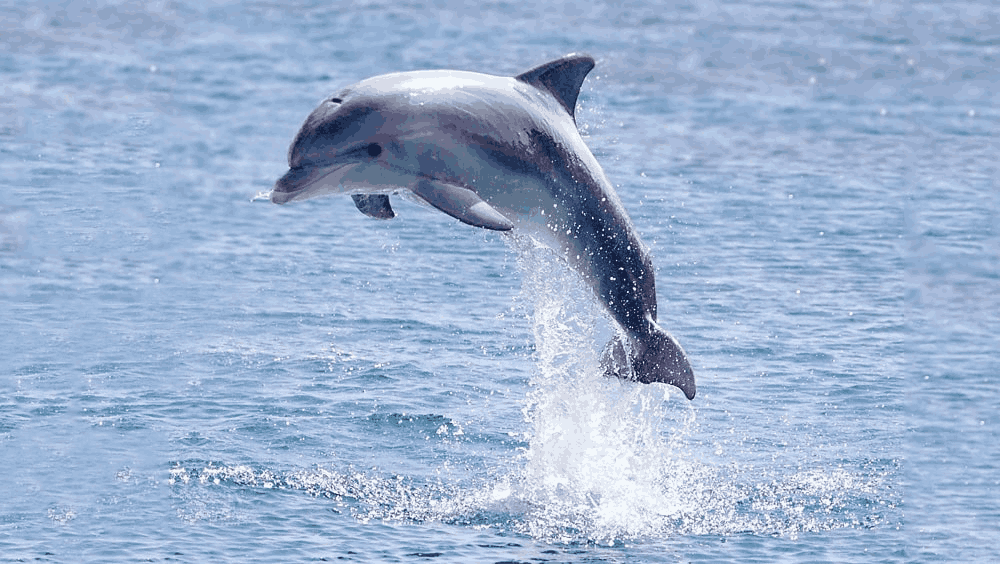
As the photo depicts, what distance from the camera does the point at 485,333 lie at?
20.4 m

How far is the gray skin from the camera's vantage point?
12508 millimetres

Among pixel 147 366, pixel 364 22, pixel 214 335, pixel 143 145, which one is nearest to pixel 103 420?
pixel 147 366

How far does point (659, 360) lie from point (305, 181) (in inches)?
152

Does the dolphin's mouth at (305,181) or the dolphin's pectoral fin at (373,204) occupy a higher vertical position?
the dolphin's mouth at (305,181)

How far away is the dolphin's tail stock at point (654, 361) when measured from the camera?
47.9ft

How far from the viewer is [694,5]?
42656 millimetres

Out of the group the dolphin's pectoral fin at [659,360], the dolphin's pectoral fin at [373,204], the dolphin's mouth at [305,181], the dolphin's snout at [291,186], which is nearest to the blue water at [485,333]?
the dolphin's pectoral fin at [659,360]

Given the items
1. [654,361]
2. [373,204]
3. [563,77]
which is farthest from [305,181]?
[654,361]

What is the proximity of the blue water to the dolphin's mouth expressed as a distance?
283 centimetres

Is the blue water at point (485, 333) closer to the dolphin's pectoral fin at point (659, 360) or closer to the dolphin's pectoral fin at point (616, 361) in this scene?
the dolphin's pectoral fin at point (616, 361)

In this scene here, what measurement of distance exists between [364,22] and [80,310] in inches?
758

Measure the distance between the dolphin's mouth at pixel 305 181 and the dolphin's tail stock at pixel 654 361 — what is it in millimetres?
3397

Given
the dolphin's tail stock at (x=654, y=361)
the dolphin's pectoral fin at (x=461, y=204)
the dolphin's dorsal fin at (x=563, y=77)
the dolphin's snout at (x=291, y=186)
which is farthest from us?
the dolphin's tail stock at (x=654, y=361)

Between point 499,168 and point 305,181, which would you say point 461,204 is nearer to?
point 499,168
